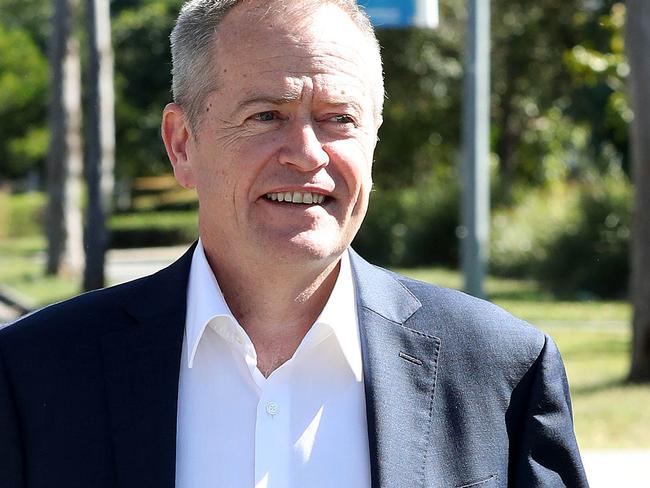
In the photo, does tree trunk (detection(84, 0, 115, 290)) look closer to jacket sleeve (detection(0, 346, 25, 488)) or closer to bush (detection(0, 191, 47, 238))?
jacket sleeve (detection(0, 346, 25, 488))

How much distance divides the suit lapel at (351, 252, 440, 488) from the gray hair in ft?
1.24

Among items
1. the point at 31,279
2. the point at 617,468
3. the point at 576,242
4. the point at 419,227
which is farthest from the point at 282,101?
the point at 419,227

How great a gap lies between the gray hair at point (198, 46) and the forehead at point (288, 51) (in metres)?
0.02

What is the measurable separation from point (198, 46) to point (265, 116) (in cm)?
23

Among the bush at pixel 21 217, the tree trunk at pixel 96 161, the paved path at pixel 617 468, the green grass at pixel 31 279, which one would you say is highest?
the tree trunk at pixel 96 161

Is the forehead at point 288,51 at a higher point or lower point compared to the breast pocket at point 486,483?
higher

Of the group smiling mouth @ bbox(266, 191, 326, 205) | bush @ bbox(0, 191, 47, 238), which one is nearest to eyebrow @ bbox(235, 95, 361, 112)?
smiling mouth @ bbox(266, 191, 326, 205)

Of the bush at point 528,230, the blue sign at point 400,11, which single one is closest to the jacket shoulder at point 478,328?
the blue sign at point 400,11

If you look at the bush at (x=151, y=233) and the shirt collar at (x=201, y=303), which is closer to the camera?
the shirt collar at (x=201, y=303)

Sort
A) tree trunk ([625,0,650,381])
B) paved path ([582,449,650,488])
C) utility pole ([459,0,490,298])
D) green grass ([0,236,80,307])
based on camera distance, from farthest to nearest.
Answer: green grass ([0,236,80,307]) → tree trunk ([625,0,650,381]) → utility pole ([459,0,490,298]) → paved path ([582,449,650,488])

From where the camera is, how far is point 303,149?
220cm

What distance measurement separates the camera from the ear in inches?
96.1

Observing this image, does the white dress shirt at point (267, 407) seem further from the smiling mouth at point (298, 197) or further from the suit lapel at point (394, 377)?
the smiling mouth at point (298, 197)

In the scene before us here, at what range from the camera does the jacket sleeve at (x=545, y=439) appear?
2240mm
